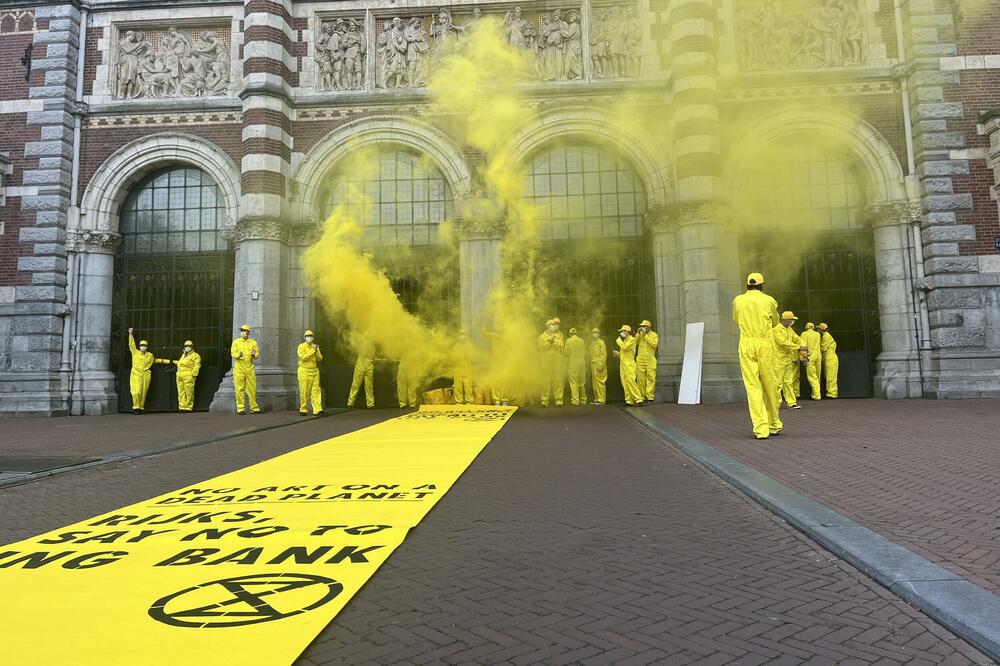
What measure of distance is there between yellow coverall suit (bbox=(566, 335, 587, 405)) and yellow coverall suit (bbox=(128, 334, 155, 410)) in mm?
10449

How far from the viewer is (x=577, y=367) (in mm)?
15508

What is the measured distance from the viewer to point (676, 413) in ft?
37.2

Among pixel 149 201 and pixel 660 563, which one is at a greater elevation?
pixel 149 201

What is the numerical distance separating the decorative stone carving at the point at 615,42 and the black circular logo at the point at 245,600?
15.2 metres

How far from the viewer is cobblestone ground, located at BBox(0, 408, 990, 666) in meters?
2.22

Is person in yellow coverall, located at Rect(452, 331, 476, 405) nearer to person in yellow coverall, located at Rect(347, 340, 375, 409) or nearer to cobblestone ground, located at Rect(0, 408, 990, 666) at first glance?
person in yellow coverall, located at Rect(347, 340, 375, 409)

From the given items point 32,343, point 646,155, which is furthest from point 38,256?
point 646,155

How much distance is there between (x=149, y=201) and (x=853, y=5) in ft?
60.9

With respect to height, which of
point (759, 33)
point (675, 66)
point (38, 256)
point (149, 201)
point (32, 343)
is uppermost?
point (759, 33)

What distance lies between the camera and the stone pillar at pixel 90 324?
14.8 meters

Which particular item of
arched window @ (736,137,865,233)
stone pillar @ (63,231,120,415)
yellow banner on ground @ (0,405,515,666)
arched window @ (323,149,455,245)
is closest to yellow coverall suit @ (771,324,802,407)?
arched window @ (736,137,865,233)

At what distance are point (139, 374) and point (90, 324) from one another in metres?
1.75

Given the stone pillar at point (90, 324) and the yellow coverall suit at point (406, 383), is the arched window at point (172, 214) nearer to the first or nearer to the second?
the stone pillar at point (90, 324)

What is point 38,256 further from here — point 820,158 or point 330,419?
point 820,158
